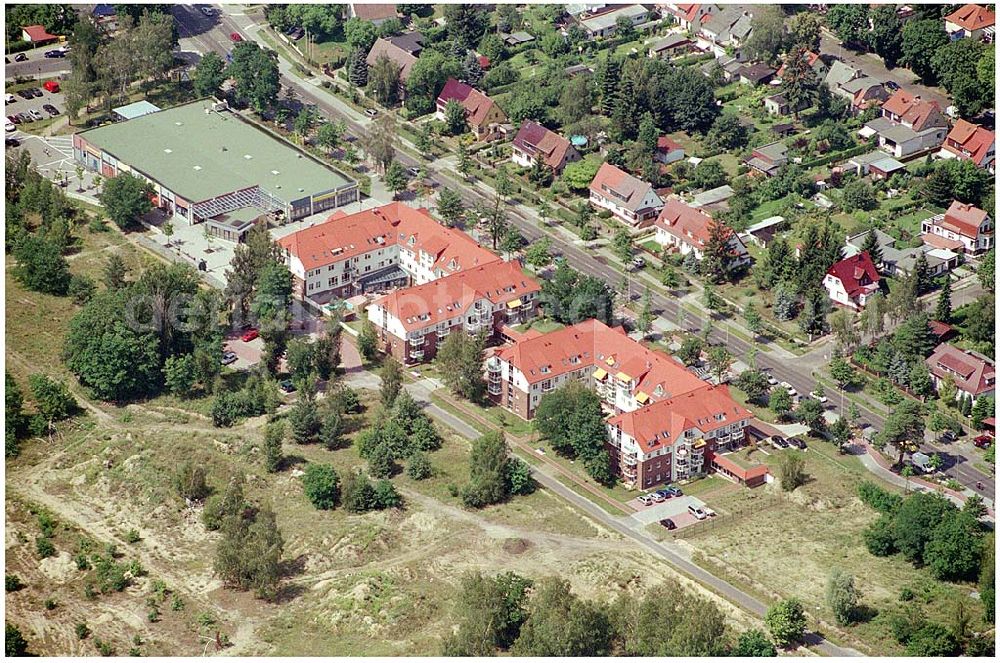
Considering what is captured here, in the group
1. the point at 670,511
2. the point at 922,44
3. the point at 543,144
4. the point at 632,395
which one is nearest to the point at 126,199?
the point at 543,144

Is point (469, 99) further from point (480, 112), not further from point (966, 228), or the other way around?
point (966, 228)

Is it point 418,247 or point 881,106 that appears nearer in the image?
point 418,247

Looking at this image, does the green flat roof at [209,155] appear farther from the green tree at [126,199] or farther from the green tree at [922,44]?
the green tree at [922,44]

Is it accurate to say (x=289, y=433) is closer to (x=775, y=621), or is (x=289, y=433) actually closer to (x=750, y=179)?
(x=775, y=621)

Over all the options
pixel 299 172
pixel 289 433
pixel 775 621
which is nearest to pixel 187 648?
pixel 289 433

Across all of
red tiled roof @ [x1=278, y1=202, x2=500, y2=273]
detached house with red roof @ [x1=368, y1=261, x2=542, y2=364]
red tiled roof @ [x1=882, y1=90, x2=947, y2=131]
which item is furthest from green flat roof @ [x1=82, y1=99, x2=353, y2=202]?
red tiled roof @ [x1=882, y1=90, x2=947, y2=131]

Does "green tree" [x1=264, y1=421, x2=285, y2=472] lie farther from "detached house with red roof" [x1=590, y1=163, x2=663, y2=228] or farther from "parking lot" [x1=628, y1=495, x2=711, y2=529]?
"detached house with red roof" [x1=590, y1=163, x2=663, y2=228]
